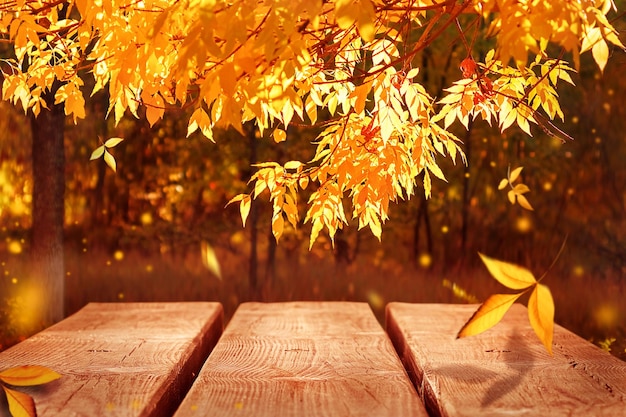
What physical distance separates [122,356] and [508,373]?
3.51 ft

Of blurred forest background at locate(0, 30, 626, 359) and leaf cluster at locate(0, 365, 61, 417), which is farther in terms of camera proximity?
blurred forest background at locate(0, 30, 626, 359)

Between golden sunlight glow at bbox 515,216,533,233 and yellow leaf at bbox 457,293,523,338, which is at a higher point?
yellow leaf at bbox 457,293,523,338

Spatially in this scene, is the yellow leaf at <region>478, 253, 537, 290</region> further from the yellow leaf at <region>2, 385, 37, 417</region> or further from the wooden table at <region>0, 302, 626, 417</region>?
the yellow leaf at <region>2, 385, 37, 417</region>

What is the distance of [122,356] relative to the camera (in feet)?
6.89

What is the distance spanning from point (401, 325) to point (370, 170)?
57 centimetres

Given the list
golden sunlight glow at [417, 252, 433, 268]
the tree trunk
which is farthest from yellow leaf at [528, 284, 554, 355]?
golden sunlight glow at [417, 252, 433, 268]

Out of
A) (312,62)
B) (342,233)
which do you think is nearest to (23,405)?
(312,62)

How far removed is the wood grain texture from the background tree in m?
0.55

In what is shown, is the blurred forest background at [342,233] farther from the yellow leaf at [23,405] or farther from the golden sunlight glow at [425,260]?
the yellow leaf at [23,405]

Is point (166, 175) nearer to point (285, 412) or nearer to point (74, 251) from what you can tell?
point (74, 251)

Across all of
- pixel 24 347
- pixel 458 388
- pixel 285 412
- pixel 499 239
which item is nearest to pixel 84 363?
pixel 24 347

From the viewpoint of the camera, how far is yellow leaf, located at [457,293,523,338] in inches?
50.7

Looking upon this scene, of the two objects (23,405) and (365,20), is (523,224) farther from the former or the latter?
(23,405)

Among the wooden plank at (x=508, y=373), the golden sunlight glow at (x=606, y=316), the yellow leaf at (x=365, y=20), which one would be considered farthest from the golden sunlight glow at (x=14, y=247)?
the yellow leaf at (x=365, y=20)
